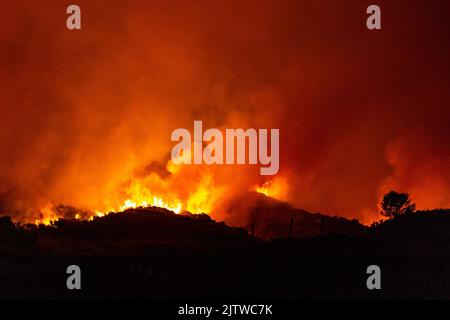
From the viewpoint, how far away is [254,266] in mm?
39375

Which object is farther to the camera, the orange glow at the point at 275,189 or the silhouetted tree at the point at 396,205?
the orange glow at the point at 275,189

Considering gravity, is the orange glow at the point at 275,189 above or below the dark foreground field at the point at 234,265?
above

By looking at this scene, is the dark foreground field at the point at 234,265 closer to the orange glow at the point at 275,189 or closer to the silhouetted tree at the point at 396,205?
the silhouetted tree at the point at 396,205

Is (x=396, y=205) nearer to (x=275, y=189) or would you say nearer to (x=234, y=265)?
(x=275, y=189)

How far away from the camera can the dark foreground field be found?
117 feet

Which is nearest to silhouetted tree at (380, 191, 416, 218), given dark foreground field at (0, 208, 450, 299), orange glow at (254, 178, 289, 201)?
orange glow at (254, 178, 289, 201)

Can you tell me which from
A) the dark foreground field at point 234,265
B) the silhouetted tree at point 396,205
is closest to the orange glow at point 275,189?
the silhouetted tree at point 396,205

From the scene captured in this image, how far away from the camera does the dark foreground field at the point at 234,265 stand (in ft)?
117

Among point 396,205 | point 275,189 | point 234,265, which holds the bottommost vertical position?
point 234,265

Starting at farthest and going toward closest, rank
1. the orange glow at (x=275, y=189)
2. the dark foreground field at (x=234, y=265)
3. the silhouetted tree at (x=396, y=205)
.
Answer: the orange glow at (x=275, y=189) → the silhouetted tree at (x=396, y=205) → the dark foreground field at (x=234, y=265)

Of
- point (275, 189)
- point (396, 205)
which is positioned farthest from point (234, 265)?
point (275, 189)

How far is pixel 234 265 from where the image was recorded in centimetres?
3991
